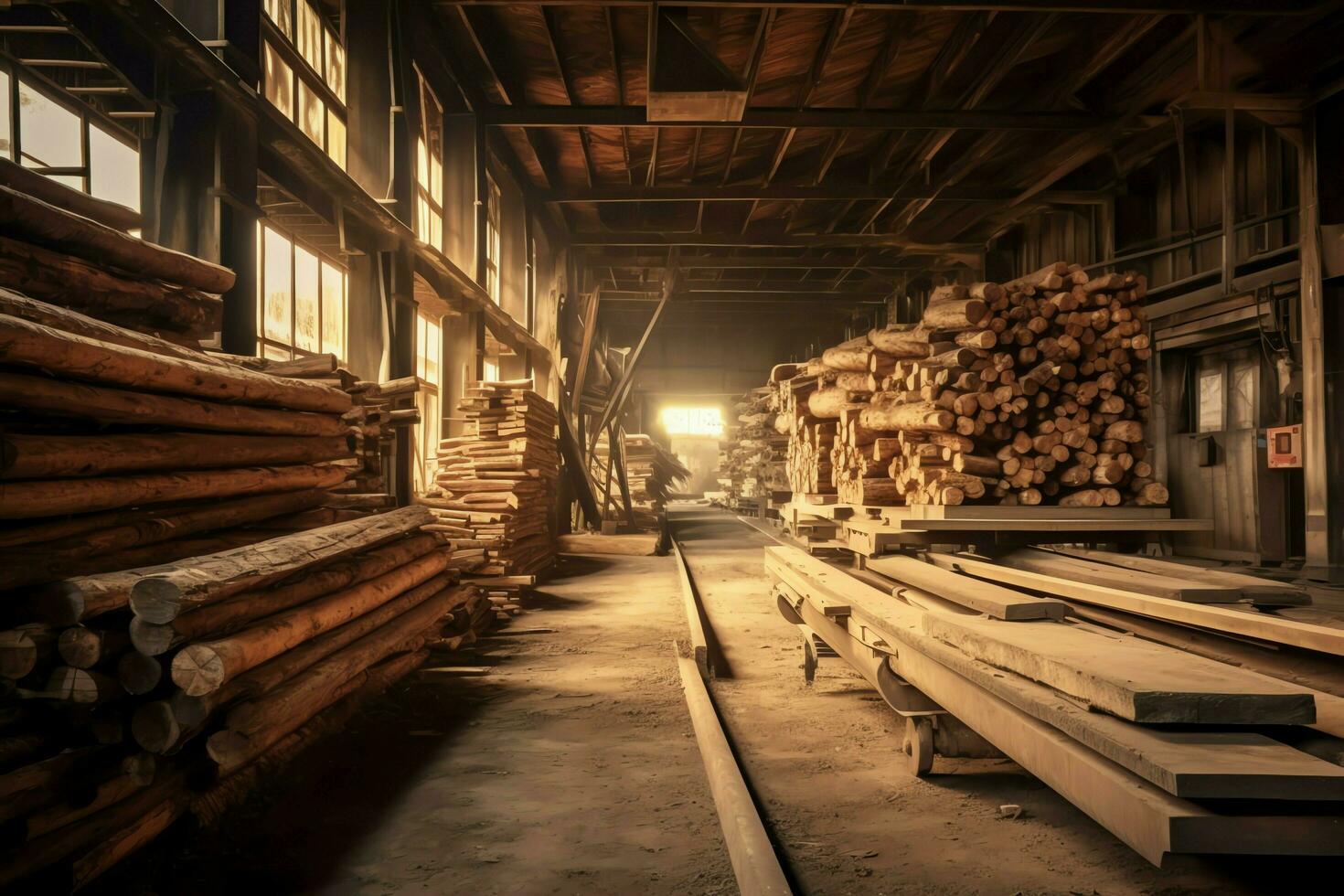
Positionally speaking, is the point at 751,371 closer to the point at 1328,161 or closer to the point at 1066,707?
the point at 1328,161

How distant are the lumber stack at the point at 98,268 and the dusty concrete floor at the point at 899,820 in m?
4.13

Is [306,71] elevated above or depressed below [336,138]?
above

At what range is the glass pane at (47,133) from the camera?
5.25 metres

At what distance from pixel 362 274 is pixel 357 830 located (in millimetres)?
6807

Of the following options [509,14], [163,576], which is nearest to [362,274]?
[509,14]

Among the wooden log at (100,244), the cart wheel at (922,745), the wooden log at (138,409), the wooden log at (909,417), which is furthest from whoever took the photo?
the wooden log at (909,417)

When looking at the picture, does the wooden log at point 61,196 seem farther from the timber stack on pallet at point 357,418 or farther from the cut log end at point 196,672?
the cut log end at point 196,672

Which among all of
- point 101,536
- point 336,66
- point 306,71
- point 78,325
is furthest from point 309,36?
point 101,536

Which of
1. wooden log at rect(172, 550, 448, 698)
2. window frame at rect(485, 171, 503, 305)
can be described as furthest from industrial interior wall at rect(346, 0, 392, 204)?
wooden log at rect(172, 550, 448, 698)

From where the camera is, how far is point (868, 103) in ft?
38.4

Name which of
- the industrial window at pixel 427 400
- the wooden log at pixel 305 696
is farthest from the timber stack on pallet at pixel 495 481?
the wooden log at pixel 305 696

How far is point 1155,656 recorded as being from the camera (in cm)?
263

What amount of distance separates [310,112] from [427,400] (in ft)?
15.1

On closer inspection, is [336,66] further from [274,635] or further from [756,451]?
[756,451]
